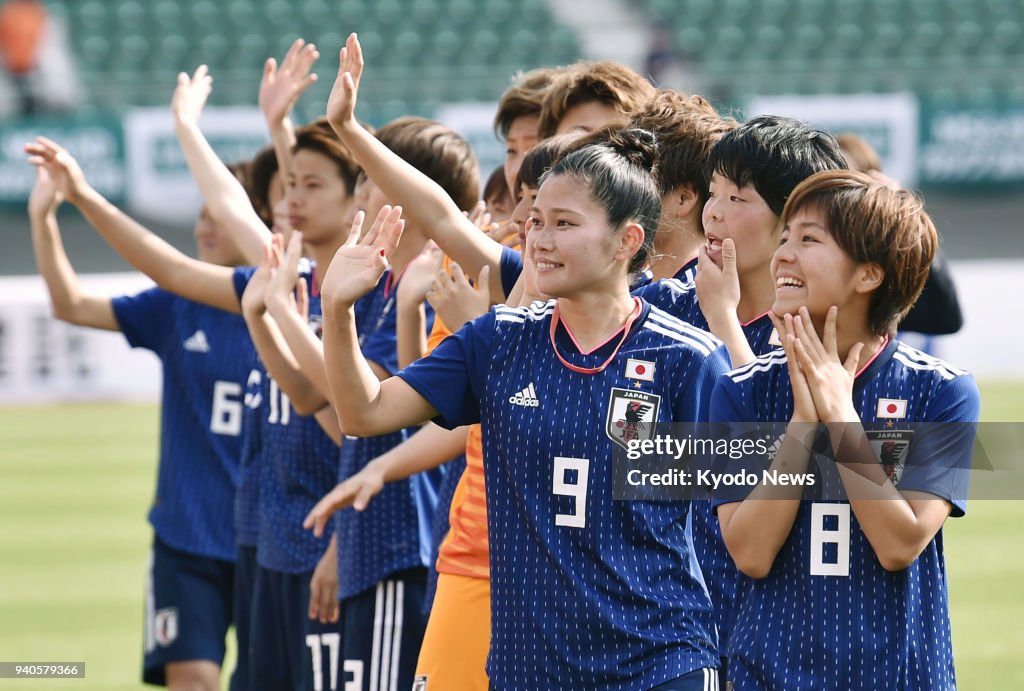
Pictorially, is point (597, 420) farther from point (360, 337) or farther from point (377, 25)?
point (377, 25)

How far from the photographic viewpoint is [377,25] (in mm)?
20906

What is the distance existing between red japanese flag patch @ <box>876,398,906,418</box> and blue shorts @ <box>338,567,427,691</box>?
5.85 ft

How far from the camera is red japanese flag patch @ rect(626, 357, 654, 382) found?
3.11 meters

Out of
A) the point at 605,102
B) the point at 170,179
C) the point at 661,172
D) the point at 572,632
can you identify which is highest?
the point at 170,179

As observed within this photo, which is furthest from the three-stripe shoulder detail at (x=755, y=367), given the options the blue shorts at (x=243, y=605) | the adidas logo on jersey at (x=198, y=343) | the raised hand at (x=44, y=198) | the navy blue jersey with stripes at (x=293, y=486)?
the raised hand at (x=44, y=198)

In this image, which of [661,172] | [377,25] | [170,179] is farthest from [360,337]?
[377,25]

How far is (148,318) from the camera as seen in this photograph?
18.0ft

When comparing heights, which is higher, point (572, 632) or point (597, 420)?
point (597, 420)

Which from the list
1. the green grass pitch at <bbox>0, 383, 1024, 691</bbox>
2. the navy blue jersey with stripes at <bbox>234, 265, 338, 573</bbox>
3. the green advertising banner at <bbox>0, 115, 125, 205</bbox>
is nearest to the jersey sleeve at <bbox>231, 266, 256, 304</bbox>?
the navy blue jersey with stripes at <bbox>234, 265, 338, 573</bbox>

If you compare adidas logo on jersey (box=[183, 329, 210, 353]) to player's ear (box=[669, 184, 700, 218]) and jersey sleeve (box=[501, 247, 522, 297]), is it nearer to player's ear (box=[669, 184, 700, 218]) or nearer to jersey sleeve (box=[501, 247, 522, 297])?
jersey sleeve (box=[501, 247, 522, 297])

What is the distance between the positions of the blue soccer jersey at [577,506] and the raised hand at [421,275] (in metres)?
0.64

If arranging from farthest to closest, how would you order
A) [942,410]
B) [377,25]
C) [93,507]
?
[377,25], [93,507], [942,410]

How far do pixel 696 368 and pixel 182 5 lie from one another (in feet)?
64.1

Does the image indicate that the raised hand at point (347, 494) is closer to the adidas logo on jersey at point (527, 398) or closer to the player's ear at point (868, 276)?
the adidas logo on jersey at point (527, 398)
